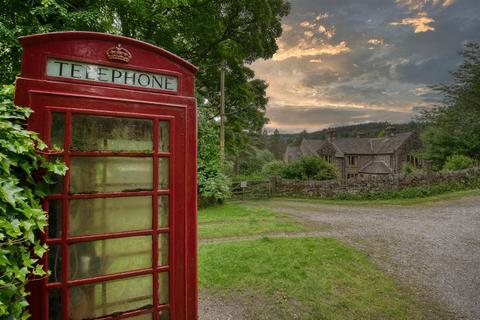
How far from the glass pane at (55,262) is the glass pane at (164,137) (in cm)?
109

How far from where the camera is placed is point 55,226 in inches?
83.2

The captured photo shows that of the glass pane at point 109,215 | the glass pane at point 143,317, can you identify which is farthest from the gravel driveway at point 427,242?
the glass pane at point 109,215

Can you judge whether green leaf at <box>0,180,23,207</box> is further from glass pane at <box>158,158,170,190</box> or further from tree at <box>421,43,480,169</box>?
tree at <box>421,43,480,169</box>

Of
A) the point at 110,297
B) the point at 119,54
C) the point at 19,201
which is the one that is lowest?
the point at 110,297

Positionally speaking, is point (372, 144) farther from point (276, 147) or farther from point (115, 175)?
point (115, 175)

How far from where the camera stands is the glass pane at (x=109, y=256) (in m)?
2.22

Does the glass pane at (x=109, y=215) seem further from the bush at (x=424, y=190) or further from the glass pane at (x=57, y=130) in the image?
the bush at (x=424, y=190)

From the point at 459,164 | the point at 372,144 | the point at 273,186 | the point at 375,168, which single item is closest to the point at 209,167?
the point at 273,186

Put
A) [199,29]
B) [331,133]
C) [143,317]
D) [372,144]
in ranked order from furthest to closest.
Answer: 1. [331,133]
2. [372,144]
3. [199,29]
4. [143,317]

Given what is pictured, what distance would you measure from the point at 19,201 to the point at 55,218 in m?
0.42

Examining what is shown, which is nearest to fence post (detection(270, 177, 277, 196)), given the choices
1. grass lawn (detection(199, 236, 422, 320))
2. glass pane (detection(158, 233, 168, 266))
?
grass lawn (detection(199, 236, 422, 320))

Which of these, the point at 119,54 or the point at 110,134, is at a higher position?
the point at 119,54

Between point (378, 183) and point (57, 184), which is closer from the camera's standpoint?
point (57, 184)

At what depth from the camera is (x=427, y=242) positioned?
27.7 ft
